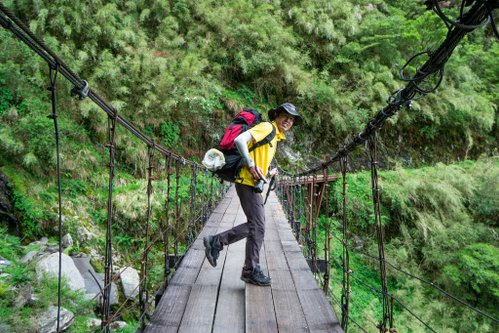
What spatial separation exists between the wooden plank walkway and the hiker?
151mm

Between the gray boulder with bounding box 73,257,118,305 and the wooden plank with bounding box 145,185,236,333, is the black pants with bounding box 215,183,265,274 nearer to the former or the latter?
the wooden plank with bounding box 145,185,236,333

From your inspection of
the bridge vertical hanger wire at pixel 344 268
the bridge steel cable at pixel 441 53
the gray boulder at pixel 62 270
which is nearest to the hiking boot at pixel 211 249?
the bridge vertical hanger wire at pixel 344 268

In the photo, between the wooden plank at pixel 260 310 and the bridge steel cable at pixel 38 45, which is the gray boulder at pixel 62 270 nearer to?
the wooden plank at pixel 260 310

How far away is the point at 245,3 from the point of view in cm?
1040

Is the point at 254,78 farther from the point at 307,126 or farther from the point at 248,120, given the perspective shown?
the point at 248,120

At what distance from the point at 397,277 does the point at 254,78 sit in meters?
6.93

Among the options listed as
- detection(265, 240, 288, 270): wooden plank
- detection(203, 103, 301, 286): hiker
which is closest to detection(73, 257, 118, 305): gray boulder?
detection(265, 240, 288, 270): wooden plank

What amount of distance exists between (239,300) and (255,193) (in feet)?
2.01

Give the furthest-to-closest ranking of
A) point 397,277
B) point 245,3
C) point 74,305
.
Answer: point 245,3
point 397,277
point 74,305

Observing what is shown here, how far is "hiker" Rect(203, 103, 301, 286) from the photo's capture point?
1934 millimetres

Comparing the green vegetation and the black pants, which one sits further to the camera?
the green vegetation

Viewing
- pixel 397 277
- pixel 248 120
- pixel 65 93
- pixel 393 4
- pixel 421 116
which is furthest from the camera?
pixel 393 4

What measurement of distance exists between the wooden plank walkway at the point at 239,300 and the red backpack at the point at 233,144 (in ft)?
2.26

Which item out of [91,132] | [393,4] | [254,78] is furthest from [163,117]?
[393,4]
